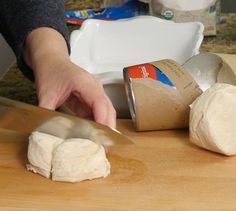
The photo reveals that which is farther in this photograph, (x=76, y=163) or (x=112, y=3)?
(x=112, y=3)

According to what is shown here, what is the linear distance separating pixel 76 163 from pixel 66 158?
2 centimetres

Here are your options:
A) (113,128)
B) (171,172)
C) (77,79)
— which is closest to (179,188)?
(171,172)

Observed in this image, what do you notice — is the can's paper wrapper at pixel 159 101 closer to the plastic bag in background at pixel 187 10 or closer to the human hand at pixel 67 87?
the human hand at pixel 67 87

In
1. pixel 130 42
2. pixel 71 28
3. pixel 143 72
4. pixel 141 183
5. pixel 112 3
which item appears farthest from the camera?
pixel 112 3

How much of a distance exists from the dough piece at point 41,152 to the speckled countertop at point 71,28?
242 mm

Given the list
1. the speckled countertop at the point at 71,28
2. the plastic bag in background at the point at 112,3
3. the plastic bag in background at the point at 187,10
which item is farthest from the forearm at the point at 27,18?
the plastic bag in background at the point at 112,3

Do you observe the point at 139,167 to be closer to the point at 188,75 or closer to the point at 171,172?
the point at 171,172

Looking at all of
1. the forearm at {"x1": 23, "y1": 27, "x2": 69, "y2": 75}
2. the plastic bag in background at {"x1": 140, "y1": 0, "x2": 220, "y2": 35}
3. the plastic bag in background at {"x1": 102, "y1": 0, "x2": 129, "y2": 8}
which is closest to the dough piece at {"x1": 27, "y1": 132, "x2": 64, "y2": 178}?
the forearm at {"x1": 23, "y1": 27, "x2": 69, "y2": 75}

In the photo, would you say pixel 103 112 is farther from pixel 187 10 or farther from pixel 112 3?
pixel 112 3

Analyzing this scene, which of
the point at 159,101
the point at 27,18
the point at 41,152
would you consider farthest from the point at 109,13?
Answer: the point at 41,152

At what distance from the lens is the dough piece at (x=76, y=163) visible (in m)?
0.90

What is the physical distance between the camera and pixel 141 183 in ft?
2.94

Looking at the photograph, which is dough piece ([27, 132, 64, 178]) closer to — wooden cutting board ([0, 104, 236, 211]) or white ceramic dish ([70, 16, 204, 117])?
wooden cutting board ([0, 104, 236, 211])

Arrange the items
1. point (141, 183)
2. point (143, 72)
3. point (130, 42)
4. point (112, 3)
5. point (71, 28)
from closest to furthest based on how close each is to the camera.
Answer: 1. point (141, 183)
2. point (143, 72)
3. point (130, 42)
4. point (71, 28)
5. point (112, 3)
